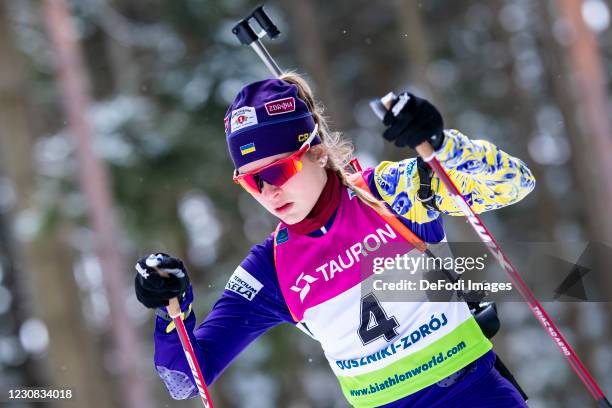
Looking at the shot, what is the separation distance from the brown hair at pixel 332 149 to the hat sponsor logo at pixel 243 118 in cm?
24

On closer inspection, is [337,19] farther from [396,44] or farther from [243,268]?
[243,268]

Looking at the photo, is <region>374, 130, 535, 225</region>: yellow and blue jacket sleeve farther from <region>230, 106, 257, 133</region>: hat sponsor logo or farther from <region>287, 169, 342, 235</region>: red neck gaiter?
<region>230, 106, 257, 133</region>: hat sponsor logo

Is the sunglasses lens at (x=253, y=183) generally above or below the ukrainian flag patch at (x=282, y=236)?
above

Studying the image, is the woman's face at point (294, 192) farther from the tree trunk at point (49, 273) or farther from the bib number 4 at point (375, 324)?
the tree trunk at point (49, 273)

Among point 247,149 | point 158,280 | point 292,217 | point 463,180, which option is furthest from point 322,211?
point 158,280

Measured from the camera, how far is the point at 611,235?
9859 mm

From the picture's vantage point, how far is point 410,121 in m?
2.49

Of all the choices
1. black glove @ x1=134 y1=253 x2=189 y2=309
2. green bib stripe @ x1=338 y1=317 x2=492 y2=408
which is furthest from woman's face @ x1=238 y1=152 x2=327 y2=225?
green bib stripe @ x1=338 y1=317 x2=492 y2=408

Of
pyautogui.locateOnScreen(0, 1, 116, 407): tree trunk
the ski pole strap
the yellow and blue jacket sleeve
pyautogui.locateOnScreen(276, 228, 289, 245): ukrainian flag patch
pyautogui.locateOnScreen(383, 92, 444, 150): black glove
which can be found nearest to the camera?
pyautogui.locateOnScreen(383, 92, 444, 150): black glove

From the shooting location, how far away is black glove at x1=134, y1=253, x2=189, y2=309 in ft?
9.41

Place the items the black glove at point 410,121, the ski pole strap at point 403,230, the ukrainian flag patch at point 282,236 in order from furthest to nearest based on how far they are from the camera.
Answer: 1. the ukrainian flag patch at point 282,236
2. the ski pole strap at point 403,230
3. the black glove at point 410,121

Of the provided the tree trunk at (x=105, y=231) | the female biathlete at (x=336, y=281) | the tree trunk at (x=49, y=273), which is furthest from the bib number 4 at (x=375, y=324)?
the tree trunk at (x=49, y=273)

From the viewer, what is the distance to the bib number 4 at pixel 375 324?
2959 mm

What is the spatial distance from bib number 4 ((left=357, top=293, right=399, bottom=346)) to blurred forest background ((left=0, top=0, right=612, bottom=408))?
612 centimetres
